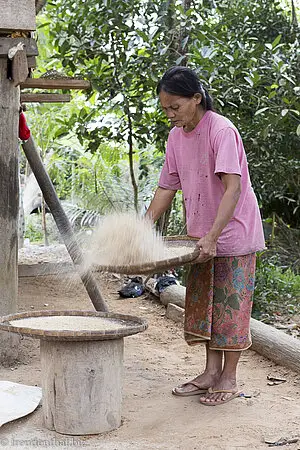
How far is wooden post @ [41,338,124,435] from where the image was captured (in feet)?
10.7

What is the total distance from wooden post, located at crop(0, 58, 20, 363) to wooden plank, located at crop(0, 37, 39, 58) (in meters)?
0.18

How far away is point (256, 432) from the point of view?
3314 mm

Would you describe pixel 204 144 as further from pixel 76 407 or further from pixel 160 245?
pixel 76 407

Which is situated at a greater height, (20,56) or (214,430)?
(20,56)

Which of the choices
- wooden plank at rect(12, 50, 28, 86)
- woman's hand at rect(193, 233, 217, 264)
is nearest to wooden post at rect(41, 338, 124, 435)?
woman's hand at rect(193, 233, 217, 264)

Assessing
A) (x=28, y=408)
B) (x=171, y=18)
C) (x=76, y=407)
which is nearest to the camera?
(x=76, y=407)

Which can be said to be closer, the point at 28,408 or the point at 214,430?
Answer: the point at 214,430

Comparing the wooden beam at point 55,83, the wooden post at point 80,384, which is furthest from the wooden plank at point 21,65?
the wooden post at point 80,384

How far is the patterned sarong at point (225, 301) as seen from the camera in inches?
145

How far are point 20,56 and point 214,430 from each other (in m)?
2.50

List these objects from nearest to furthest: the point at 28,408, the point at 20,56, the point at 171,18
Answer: the point at 28,408 < the point at 20,56 < the point at 171,18

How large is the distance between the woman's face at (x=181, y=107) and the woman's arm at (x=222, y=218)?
A: 396mm

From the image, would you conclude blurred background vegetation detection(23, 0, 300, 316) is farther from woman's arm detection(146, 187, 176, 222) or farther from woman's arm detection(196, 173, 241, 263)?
woman's arm detection(196, 173, 241, 263)

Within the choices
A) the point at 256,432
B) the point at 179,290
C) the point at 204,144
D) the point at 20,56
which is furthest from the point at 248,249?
the point at 179,290
